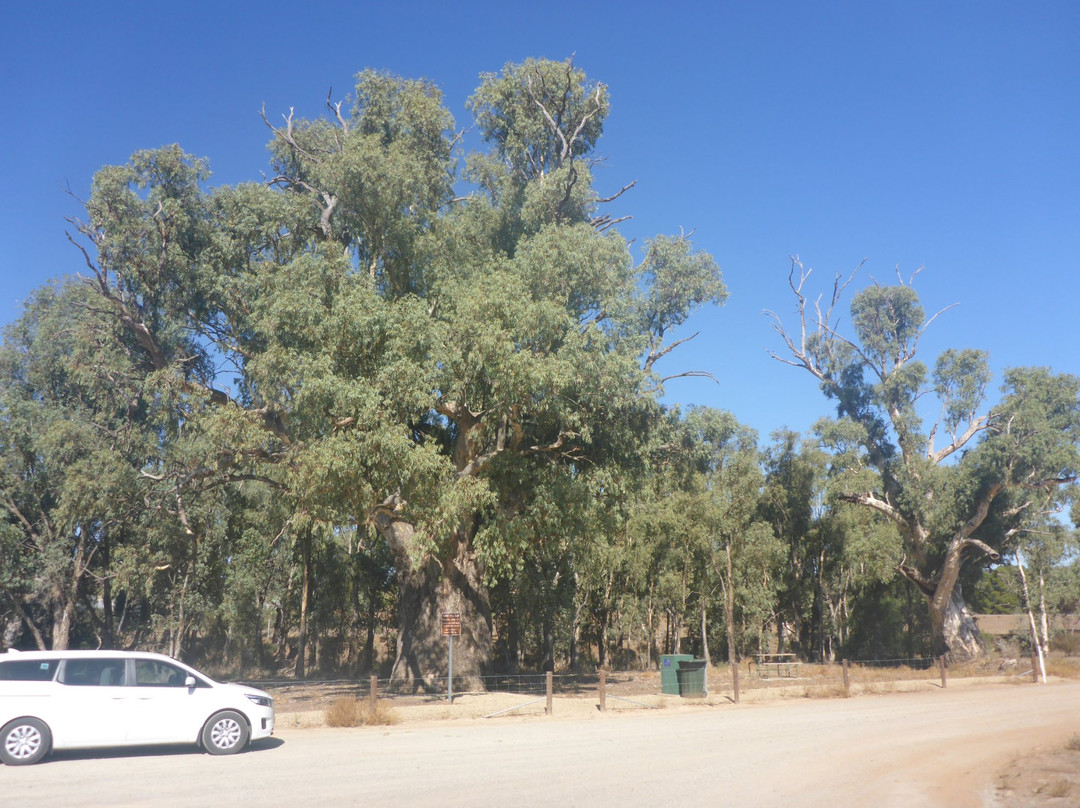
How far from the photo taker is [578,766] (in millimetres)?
10508

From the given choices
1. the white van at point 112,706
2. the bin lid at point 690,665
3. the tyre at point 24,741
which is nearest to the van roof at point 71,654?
the white van at point 112,706

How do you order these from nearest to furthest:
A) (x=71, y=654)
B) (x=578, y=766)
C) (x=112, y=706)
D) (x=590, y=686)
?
(x=578, y=766) → (x=112, y=706) → (x=71, y=654) → (x=590, y=686)

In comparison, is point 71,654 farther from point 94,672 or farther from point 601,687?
point 601,687

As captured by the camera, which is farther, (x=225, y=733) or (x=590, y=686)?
(x=590, y=686)

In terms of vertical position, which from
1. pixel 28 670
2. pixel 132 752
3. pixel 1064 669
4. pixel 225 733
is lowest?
pixel 1064 669

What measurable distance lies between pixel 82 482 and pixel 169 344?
592 centimetres

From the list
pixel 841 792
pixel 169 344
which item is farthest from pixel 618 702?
pixel 169 344

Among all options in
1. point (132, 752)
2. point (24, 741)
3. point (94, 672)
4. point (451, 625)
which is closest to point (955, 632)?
point (451, 625)

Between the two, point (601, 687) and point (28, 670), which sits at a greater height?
point (28, 670)

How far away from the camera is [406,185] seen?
22.2 meters

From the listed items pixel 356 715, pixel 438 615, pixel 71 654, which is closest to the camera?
pixel 71 654

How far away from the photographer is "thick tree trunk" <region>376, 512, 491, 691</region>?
23.1 metres

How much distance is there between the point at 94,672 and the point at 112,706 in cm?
58

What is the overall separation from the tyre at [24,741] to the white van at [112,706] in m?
0.01
